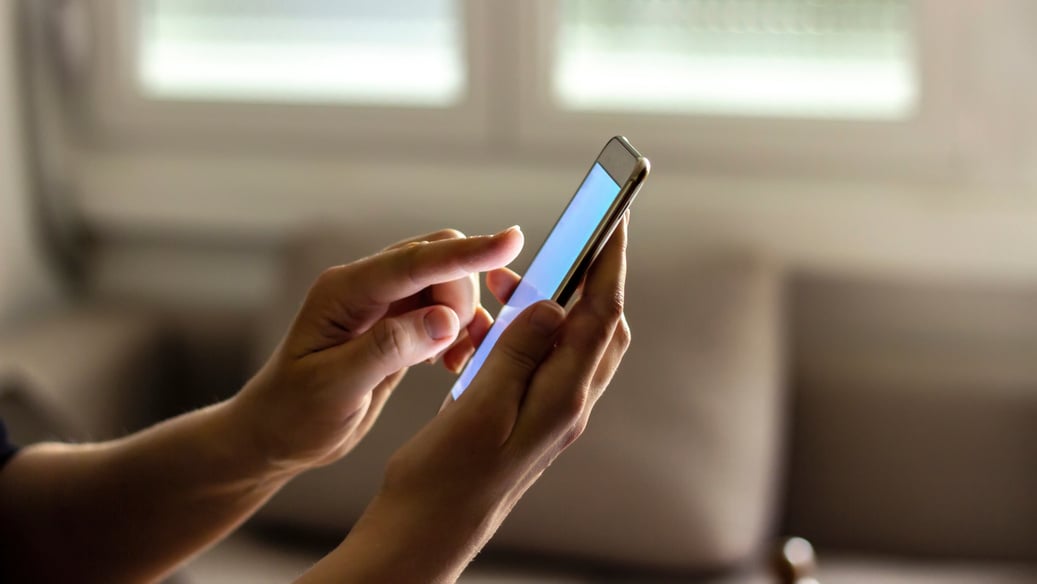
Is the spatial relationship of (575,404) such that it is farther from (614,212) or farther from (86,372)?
(86,372)

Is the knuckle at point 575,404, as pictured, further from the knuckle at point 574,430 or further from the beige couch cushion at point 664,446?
the beige couch cushion at point 664,446

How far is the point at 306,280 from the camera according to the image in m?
1.82

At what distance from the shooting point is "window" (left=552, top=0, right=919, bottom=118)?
76.1 inches

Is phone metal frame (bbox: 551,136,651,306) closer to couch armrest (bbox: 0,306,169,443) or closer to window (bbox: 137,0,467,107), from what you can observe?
couch armrest (bbox: 0,306,169,443)

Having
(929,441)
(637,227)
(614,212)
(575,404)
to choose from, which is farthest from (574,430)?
(637,227)

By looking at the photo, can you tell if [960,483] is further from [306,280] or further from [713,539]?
[306,280]

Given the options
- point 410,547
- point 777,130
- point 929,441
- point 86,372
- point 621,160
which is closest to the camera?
point 410,547

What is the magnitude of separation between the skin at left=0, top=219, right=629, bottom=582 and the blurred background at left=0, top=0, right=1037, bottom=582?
709 mm

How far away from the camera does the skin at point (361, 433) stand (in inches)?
25.5

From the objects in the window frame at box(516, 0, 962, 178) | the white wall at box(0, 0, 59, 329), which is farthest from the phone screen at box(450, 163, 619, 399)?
the white wall at box(0, 0, 59, 329)

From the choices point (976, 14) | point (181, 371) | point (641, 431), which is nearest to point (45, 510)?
point (641, 431)

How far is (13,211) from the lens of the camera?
2.14m

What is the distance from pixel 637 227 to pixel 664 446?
500 mm

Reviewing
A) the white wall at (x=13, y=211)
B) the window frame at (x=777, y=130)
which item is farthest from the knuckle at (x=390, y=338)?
the white wall at (x=13, y=211)
